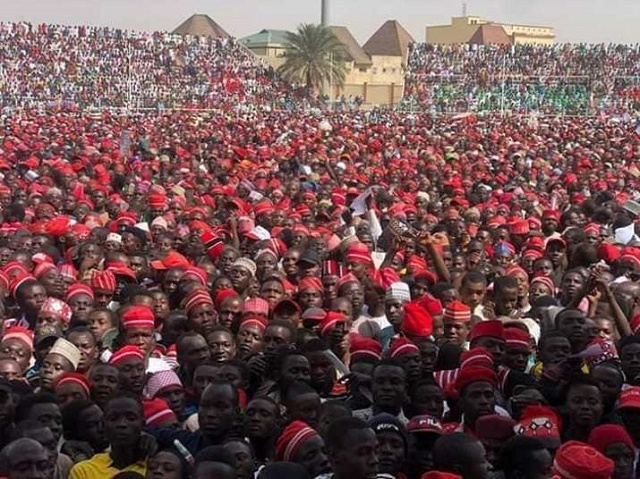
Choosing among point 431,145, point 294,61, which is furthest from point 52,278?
point 294,61

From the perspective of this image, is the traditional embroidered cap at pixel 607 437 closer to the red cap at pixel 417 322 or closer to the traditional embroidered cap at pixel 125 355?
the red cap at pixel 417 322

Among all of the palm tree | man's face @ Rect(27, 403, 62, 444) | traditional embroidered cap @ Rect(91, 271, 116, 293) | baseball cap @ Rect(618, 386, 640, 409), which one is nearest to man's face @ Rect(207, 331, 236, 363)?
man's face @ Rect(27, 403, 62, 444)

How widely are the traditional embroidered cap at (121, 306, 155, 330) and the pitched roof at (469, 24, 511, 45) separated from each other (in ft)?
276

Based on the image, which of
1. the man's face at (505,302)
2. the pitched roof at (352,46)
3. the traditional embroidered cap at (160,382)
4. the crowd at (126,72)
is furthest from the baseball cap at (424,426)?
the pitched roof at (352,46)

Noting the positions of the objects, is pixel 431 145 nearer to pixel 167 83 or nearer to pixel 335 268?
pixel 335 268

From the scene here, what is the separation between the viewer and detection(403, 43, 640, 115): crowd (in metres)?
50.3

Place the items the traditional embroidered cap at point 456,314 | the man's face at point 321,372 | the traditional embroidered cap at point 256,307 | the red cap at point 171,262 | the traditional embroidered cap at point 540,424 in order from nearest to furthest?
the traditional embroidered cap at point 540,424 < the man's face at point 321,372 < the traditional embroidered cap at point 456,314 < the traditional embroidered cap at point 256,307 < the red cap at point 171,262

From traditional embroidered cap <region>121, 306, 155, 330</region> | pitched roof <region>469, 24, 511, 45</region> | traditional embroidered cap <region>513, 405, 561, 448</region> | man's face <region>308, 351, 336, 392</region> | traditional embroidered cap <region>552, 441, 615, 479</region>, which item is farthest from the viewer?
pitched roof <region>469, 24, 511, 45</region>

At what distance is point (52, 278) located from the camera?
27.3 feet

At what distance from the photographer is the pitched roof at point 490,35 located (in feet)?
291

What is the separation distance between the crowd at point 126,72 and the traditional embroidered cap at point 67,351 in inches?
1445

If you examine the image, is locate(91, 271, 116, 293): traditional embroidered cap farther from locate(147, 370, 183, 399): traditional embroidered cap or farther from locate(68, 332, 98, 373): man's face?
locate(147, 370, 183, 399): traditional embroidered cap

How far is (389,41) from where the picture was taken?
9144cm

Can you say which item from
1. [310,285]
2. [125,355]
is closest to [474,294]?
[310,285]
